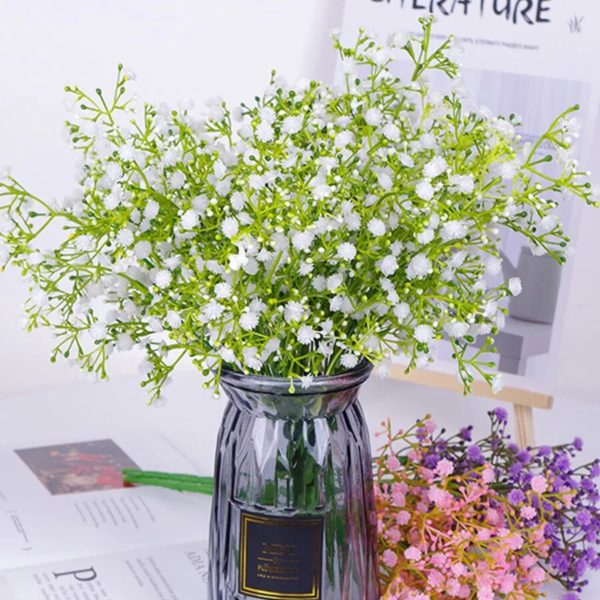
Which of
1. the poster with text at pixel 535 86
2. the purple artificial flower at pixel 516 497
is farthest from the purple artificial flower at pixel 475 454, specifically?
the poster with text at pixel 535 86

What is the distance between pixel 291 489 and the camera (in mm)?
946

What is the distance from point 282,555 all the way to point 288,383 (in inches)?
5.8

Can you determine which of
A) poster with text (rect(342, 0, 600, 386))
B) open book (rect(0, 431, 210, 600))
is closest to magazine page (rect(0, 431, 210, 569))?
open book (rect(0, 431, 210, 600))

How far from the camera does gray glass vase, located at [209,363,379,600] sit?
95 cm

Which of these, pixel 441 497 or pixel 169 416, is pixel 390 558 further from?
pixel 169 416

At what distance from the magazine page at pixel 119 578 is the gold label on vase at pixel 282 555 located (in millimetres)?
216

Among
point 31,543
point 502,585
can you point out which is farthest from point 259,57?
point 502,585

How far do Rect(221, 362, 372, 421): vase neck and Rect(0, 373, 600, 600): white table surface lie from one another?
0.47 metres

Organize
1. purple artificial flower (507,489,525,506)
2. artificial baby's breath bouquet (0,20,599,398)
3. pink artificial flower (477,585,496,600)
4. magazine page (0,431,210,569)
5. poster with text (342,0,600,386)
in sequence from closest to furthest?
artificial baby's breath bouquet (0,20,599,398) < pink artificial flower (477,585,496,600) < purple artificial flower (507,489,525,506) < magazine page (0,431,210,569) < poster with text (342,0,600,386)

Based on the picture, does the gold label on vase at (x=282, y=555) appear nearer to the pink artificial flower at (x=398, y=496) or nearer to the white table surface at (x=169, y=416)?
the pink artificial flower at (x=398, y=496)

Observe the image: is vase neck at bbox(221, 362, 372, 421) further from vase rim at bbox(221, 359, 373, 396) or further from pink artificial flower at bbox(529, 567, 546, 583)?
pink artificial flower at bbox(529, 567, 546, 583)

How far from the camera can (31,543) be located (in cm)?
126

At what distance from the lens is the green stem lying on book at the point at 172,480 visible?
1364 millimetres

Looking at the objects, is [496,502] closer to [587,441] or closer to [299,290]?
[299,290]
